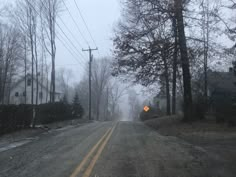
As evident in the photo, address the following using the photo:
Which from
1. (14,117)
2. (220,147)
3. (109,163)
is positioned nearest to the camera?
(109,163)

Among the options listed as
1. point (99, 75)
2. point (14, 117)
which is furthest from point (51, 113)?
point (99, 75)

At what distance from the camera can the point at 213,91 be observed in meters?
42.3

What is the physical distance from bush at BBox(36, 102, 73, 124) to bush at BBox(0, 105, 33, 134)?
3.47 m

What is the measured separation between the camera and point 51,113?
27.9 meters

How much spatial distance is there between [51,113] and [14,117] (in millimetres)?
10379

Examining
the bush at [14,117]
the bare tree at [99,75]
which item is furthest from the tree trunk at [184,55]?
the bare tree at [99,75]

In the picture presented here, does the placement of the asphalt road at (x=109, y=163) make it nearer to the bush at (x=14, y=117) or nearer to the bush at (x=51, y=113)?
the bush at (x=14, y=117)

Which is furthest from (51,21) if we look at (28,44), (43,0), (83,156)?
(83,156)

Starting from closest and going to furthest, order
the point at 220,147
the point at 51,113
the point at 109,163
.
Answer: the point at 109,163 < the point at 220,147 < the point at 51,113

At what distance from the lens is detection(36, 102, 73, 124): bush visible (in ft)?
82.4

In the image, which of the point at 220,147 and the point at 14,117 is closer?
the point at 220,147

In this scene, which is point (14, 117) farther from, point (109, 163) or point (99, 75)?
point (99, 75)

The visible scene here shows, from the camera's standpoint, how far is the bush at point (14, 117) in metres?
16.2

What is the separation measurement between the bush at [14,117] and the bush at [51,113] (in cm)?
347
